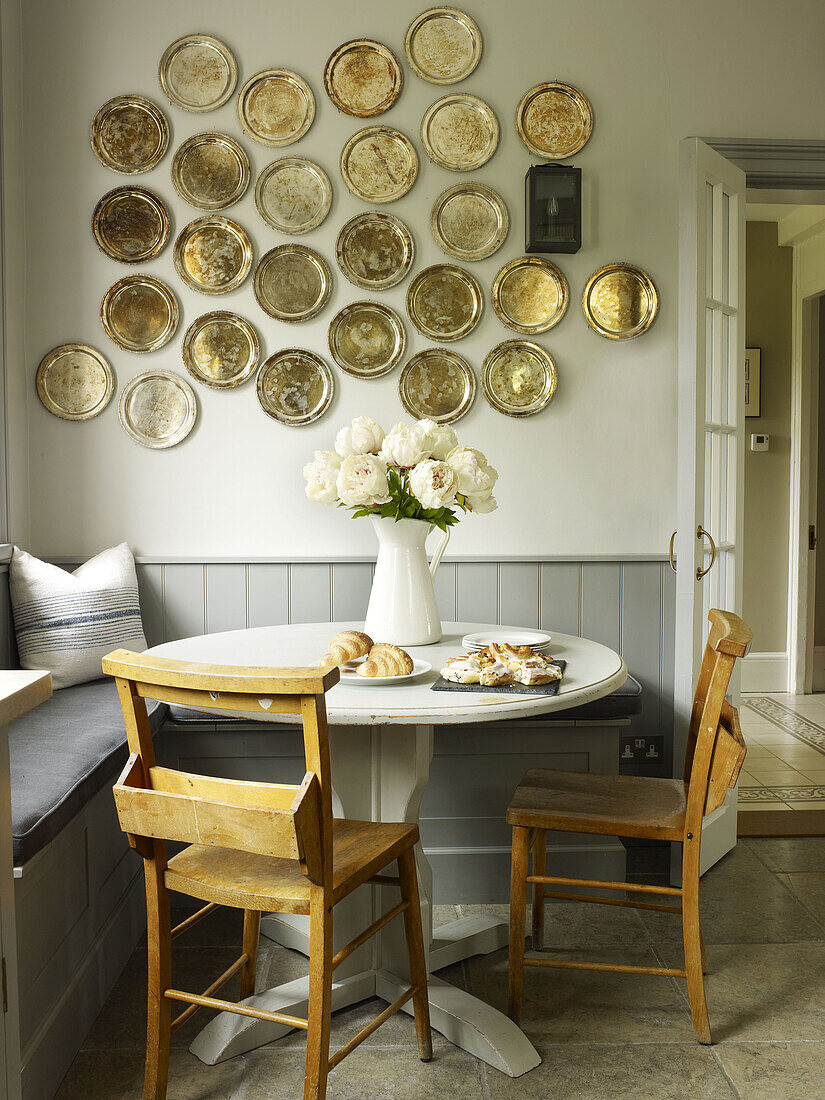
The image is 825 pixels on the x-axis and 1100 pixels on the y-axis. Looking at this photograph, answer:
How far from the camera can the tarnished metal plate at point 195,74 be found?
9.34 feet

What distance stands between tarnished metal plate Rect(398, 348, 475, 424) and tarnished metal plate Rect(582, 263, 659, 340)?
457 millimetres

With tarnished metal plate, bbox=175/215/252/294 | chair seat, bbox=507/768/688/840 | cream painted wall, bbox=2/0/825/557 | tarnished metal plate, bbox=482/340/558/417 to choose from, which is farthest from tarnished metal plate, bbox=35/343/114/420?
chair seat, bbox=507/768/688/840

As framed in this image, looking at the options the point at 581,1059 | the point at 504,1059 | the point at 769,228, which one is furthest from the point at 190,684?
the point at 769,228

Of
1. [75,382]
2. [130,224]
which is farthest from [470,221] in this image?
[75,382]

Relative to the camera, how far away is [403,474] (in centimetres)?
207

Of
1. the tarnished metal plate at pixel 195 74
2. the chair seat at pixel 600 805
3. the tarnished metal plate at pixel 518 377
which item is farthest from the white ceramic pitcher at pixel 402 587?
the tarnished metal plate at pixel 195 74

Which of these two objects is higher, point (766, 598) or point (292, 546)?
point (292, 546)

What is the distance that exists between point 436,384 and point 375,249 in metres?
0.48

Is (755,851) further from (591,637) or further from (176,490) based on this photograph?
(176,490)

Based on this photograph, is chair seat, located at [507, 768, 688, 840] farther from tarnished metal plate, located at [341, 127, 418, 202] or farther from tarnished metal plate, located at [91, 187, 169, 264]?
tarnished metal plate, located at [91, 187, 169, 264]

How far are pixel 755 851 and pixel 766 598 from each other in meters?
2.73

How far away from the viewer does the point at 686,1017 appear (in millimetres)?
2002

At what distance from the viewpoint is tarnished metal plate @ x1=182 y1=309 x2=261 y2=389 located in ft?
9.46

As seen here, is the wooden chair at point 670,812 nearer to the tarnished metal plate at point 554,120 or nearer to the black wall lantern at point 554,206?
the black wall lantern at point 554,206
